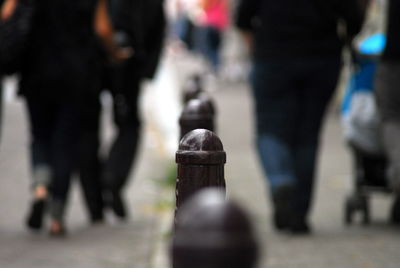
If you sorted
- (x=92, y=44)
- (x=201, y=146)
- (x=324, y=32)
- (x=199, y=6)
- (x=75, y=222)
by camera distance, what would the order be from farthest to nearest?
(x=199, y=6)
(x=75, y=222)
(x=92, y=44)
(x=324, y=32)
(x=201, y=146)

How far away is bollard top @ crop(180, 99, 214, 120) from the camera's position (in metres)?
5.97

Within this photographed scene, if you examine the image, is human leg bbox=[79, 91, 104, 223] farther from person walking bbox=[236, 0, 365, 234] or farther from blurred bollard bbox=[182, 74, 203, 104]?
person walking bbox=[236, 0, 365, 234]

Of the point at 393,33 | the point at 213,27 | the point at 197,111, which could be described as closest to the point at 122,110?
the point at 197,111

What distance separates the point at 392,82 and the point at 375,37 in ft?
4.66

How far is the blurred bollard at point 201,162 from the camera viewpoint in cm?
383

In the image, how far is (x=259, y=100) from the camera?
7.52 meters

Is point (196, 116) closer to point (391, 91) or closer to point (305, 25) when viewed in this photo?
point (391, 91)

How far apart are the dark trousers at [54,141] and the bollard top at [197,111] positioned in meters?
1.76

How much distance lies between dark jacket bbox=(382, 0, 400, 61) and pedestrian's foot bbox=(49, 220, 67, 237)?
8.17 ft

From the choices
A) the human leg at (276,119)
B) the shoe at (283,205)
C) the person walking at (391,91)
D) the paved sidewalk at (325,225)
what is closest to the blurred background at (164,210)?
the paved sidewalk at (325,225)

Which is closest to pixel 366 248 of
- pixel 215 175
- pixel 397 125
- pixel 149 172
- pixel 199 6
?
pixel 397 125

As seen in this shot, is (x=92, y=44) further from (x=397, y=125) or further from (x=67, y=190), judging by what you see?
(x=397, y=125)

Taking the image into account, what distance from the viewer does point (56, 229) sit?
301 inches

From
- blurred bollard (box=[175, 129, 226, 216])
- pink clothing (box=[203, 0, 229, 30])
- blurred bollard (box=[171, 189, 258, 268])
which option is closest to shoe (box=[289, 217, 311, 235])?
blurred bollard (box=[175, 129, 226, 216])
